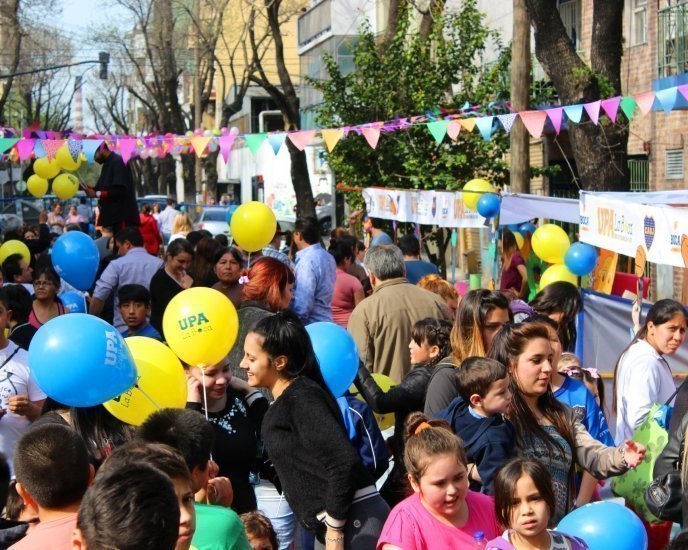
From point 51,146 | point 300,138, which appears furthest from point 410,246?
point 51,146

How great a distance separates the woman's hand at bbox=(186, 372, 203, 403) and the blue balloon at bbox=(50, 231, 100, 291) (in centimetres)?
468

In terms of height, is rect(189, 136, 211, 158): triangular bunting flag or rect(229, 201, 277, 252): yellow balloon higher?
rect(189, 136, 211, 158): triangular bunting flag

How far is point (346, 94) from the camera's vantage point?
20.2 m

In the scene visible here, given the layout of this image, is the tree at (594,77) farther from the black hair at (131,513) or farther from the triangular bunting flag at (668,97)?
the black hair at (131,513)

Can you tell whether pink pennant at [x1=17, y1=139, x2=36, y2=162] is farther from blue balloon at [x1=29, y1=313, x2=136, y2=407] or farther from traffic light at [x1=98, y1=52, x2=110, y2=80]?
traffic light at [x1=98, y1=52, x2=110, y2=80]

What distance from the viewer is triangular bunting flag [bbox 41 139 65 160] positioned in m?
13.9

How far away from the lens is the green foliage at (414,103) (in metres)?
18.5

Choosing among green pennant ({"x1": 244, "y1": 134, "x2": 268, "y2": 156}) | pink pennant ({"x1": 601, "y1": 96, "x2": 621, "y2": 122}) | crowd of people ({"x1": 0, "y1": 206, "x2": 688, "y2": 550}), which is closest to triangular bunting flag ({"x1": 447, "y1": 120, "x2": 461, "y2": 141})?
pink pennant ({"x1": 601, "y1": 96, "x2": 621, "y2": 122})

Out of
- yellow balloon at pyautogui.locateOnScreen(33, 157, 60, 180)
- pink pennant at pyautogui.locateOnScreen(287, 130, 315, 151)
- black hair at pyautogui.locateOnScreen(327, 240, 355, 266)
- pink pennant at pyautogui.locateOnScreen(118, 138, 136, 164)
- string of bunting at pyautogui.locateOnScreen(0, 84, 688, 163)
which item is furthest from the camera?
yellow balloon at pyautogui.locateOnScreen(33, 157, 60, 180)

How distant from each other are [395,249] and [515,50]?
6482mm

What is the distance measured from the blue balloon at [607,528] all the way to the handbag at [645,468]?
745 mm

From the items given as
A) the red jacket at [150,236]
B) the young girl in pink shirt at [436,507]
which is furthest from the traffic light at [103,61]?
the young girl in pink shirt at [436,507]

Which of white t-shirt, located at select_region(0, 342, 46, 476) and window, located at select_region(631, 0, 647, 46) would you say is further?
window, located at select_region(631, 0, 647, 46)

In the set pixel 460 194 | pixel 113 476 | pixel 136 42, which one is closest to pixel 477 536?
pixel 113 476
